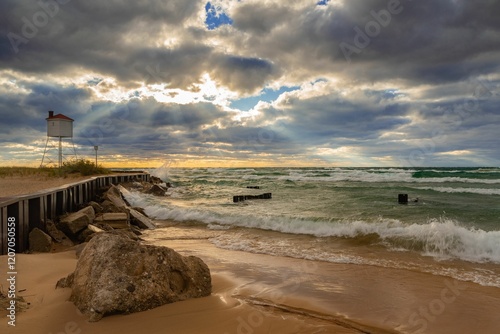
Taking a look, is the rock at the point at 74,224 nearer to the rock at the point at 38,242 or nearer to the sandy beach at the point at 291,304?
the rock at the point at 38,242

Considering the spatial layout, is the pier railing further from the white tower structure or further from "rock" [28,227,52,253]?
the white tower structure

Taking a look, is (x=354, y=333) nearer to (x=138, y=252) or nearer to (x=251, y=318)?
(x=251, y=318)

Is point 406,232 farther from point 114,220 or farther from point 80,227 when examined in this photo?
point 80,227

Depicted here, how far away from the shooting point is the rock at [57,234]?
29.3 ft

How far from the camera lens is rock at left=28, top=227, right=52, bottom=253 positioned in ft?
25.9

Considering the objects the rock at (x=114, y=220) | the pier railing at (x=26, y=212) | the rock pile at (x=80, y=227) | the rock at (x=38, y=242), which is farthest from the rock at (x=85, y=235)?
the rock at (x=114, y=220)

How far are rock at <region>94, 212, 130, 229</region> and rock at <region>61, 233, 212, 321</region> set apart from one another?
620 cm

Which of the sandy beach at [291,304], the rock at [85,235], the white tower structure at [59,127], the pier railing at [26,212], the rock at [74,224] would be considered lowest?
the sandy beach at [291,304]

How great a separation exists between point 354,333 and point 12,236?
7.07 m

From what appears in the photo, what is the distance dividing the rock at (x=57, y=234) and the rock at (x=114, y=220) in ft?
5.02

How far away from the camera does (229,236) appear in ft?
37.2

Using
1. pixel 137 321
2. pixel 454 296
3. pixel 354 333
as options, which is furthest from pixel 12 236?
pixel 454 296

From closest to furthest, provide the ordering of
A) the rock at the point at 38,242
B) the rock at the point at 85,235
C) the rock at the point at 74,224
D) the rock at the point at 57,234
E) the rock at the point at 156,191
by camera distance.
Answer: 1. the rock at the point at 38,242
2. the rock at the point at 57,234
3. the rock at the point at 85,235
4. the rock at the point at 74,224
5. the rock at the point at 156,191

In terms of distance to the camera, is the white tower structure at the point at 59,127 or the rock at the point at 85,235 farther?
the white tower structure at the point at 59,127
